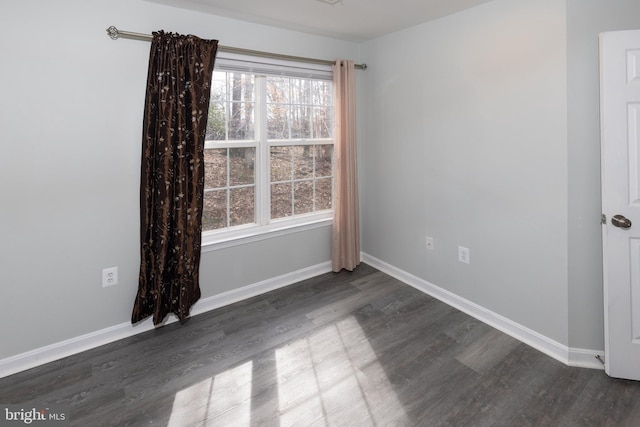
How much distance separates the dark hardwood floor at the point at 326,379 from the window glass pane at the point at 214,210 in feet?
2.48

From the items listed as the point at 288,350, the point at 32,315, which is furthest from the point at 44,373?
the point at 288,350

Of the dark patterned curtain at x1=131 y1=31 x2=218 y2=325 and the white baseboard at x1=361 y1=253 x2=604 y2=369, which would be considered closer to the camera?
the white baseboard at x1=361 y1=253 x2=604 y2=369

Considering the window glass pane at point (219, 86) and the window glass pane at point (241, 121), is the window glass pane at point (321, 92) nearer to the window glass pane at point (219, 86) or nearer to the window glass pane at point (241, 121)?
the window glass pane at point (241, 121)

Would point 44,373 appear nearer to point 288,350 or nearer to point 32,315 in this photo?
point 32,315

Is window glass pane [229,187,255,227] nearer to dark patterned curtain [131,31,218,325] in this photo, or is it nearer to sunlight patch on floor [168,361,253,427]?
dark patterned curtain [131,31,218,325]

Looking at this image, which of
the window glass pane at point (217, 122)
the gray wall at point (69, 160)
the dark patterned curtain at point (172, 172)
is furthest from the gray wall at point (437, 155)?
the window glass pane at point (217, 122)

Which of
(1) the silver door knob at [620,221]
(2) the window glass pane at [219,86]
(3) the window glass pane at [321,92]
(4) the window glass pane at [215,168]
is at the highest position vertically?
(3) the window glass pane at [321,92]

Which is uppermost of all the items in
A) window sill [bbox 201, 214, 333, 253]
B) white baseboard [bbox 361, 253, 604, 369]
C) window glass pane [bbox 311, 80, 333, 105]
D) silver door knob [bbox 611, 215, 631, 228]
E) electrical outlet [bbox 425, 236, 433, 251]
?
window glass pane [bbox 311, 80, 333, 105]

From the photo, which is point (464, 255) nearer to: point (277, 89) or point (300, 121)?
point (300, 121)

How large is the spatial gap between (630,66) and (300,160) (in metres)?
2.40

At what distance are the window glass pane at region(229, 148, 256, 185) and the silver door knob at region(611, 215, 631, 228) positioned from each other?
2.54m

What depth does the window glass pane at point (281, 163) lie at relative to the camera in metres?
3.15

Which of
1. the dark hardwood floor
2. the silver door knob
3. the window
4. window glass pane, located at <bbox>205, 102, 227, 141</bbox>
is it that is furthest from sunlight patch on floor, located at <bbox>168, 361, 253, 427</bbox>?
the silver door knob

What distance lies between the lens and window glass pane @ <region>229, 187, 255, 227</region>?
9.78 feet
